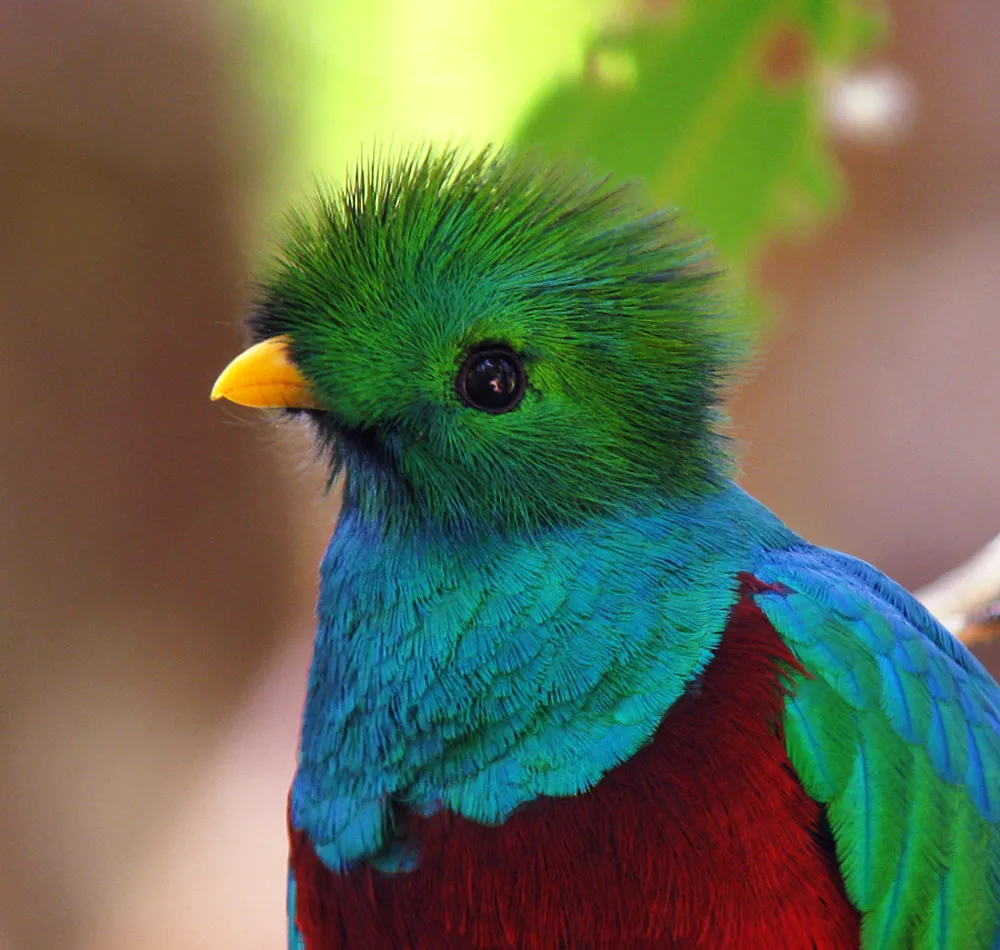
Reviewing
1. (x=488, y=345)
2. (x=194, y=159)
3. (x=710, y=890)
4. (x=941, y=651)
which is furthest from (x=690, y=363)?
(x=194, y=159)

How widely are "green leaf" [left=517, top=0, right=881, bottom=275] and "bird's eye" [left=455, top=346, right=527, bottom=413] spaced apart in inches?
11.2

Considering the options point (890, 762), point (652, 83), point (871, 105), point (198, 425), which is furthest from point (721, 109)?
point (198, 425)

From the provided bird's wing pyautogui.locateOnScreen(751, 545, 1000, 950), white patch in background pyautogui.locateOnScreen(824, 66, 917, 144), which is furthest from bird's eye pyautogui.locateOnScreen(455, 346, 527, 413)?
white patch in background pyautogui.locateOnScreen(824, 66, 917, 144)

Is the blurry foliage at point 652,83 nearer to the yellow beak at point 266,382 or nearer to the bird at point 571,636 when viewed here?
the bird at point 571,636

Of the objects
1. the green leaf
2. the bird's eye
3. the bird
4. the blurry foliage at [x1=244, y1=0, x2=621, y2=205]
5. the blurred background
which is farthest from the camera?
the blurred background

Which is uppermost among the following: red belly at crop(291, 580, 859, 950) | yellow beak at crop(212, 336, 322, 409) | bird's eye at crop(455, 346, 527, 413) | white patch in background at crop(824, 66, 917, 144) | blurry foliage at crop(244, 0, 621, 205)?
white patch in background at crop(824, 66, 917, 144)

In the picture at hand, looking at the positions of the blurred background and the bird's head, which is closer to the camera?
the bird's head

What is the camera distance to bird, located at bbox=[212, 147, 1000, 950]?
151 centimetres

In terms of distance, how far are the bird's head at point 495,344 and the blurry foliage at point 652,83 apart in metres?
0.13

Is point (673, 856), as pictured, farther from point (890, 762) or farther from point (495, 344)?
point (495, 344)

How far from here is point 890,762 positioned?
1593 millimetres

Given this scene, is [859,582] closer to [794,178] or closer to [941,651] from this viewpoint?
[941,651]

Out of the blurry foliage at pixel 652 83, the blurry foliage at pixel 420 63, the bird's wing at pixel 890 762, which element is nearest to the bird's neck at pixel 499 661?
the bird's wing at pixel 890 762

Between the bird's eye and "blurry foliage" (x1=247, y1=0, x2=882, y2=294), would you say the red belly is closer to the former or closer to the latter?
the bird's eye
